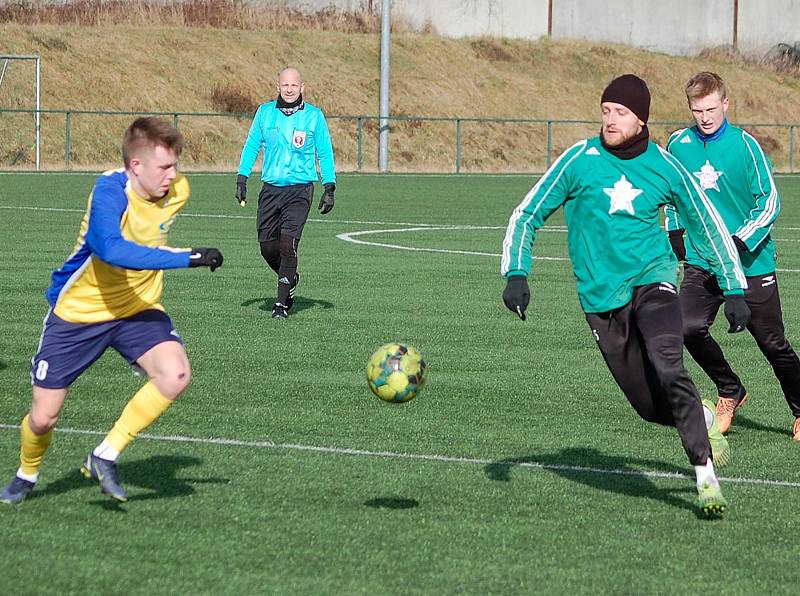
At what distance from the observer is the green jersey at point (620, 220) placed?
6992mm

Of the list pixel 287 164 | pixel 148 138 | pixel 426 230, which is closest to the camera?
pixel 148 138

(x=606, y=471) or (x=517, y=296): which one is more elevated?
(x=517, y=296)

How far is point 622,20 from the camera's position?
2938 inches

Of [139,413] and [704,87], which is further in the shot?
[704,87]

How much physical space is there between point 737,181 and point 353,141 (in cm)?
4577

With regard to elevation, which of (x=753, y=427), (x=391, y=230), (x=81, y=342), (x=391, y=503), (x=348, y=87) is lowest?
(x=391, y=503)

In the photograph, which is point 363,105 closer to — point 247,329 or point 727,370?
point 247,329

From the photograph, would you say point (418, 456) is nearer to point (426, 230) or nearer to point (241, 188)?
point (241, 188)

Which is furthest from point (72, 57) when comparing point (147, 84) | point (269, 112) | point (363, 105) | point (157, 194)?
point (157, 194)

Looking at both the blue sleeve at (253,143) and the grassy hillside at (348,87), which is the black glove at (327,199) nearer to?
the blue sleeve at (253,143)

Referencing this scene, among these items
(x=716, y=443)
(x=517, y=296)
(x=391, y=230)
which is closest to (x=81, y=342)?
(x=517, y=296)

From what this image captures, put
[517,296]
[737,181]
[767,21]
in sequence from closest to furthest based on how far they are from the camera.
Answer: [517,296]
[737,181]
[767,21]

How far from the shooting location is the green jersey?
699cm

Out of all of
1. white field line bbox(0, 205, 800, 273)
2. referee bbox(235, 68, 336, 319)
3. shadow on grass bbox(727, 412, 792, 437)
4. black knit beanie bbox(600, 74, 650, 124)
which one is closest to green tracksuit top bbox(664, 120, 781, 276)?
shadow on grass bbox(727, 412, 792, 437)
